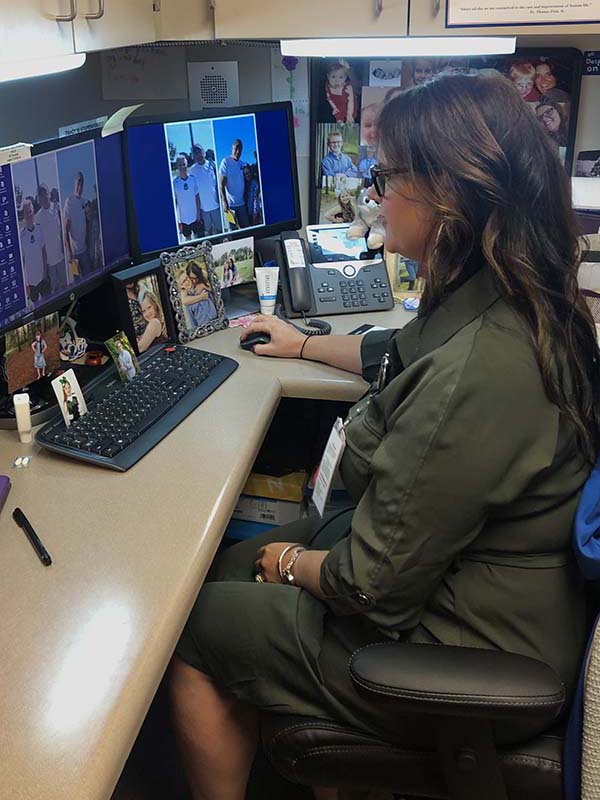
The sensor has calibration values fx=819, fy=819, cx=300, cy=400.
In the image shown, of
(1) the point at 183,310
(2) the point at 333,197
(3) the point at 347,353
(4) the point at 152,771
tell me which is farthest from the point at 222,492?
(2) the point at 333,197

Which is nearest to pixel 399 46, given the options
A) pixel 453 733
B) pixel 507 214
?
pixel 507 214

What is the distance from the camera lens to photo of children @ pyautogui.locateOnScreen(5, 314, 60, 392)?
1.41 meters

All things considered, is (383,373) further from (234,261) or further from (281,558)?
(234,261)

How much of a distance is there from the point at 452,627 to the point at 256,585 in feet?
1.05

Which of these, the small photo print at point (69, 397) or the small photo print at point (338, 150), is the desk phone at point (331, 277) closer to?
the small photo print at point (338, 150)

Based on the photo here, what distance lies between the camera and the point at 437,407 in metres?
1.01

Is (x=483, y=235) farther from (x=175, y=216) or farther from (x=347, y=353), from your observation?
(x=175, y=216)

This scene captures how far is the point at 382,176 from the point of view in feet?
3.95

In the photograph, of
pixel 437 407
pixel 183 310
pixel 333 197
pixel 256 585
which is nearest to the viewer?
pixel 437 407

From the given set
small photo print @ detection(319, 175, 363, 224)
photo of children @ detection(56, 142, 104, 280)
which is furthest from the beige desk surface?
small photo print @ detection(319, 175, 363, 224)

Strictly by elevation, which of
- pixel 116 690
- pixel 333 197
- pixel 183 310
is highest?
pixel 333 197

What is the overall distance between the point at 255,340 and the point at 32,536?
2.42ft

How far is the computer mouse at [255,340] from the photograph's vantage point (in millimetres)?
1700

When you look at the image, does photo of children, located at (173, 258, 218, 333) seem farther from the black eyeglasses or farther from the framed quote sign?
the framed quote sign
